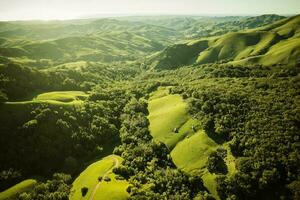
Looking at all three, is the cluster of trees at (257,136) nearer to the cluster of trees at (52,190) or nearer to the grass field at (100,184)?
the grass field at (100,184)

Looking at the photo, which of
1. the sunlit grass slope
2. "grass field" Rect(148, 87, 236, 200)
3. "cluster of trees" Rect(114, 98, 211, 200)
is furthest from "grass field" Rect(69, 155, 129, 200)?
the sunlit grass slope

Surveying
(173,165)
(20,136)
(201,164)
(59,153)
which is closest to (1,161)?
(20,136)

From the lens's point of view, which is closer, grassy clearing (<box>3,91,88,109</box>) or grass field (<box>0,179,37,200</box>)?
grass field (<box>0,179,37,200</box>)

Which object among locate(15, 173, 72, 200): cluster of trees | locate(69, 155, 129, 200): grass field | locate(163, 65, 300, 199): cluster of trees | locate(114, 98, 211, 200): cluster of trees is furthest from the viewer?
locate(163, 65, 300, 199): cluster of trees

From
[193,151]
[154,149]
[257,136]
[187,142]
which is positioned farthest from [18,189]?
[257,136]

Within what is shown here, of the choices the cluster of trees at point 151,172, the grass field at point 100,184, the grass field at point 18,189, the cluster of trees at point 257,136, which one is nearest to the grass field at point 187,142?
the cluster of trees at point 257,136

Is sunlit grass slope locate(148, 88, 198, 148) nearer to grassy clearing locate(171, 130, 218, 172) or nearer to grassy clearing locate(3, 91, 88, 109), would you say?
grassy clearing locate(171, 130, 218, 172)
